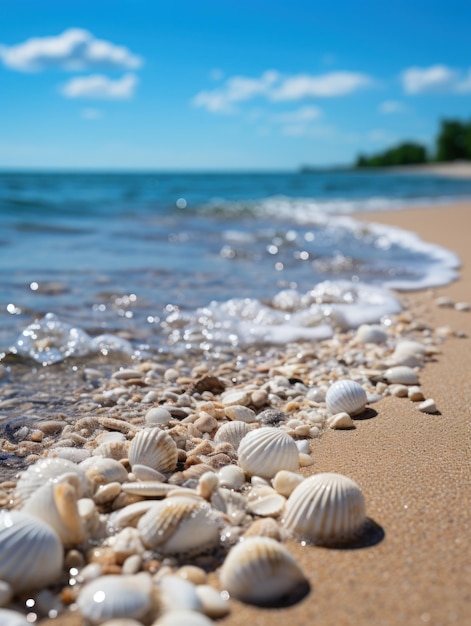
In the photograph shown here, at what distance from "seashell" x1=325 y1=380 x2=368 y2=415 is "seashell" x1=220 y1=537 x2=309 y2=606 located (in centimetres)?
127

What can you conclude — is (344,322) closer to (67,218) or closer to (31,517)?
(31,517)

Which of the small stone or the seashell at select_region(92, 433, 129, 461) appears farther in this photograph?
the small stone

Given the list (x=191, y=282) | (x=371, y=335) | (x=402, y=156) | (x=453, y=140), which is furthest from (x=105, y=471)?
(x=402, y=156)

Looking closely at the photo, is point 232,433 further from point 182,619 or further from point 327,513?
Answer: point 182,619

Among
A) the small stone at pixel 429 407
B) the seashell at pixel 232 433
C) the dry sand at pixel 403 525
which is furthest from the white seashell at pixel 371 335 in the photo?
the seashell at pixel 232 433

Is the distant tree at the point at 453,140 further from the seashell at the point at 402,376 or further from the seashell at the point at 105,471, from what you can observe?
the seashell at the point at 105,471

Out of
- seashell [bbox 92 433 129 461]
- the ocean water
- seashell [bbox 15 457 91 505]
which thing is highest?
the ocean water

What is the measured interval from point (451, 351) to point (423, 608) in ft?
8.39

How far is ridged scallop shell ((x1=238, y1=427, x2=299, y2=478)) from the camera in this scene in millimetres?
2191

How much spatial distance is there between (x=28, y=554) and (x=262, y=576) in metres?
0.59

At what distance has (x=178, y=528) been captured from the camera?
1.75m

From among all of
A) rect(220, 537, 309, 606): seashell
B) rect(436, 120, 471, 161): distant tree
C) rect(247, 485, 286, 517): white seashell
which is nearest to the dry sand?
rect(220, 537, 309, 606): seashell

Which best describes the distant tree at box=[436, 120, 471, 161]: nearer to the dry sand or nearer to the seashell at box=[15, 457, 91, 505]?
the dry sand

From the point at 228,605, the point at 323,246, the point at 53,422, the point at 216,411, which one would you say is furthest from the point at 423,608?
the point at 323,246
